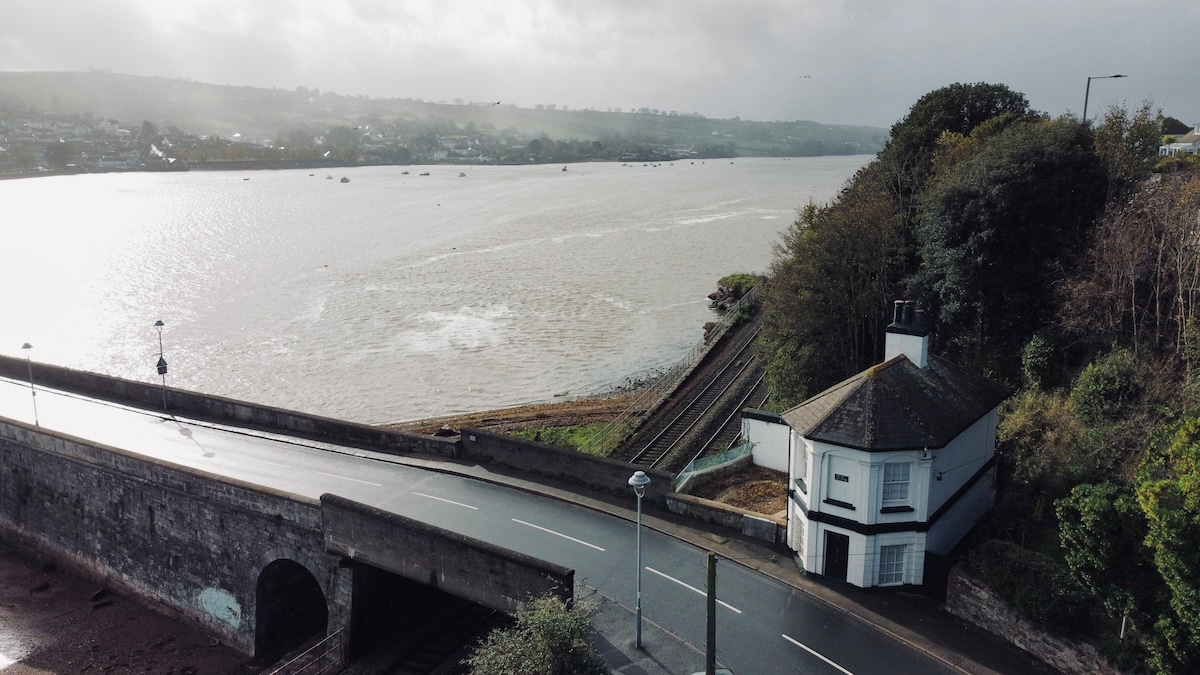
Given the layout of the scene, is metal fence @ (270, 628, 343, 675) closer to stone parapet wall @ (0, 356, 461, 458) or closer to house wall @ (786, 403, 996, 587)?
stone parapet wall @ (0, 356, 461, 458)

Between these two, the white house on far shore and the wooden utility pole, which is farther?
the white house on far shore

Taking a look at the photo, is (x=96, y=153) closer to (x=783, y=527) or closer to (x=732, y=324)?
(x=732, y=324)

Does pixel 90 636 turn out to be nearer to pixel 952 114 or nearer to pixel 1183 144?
pixel 952 114

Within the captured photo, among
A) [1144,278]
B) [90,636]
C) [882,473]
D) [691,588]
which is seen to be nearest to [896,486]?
[882,473]

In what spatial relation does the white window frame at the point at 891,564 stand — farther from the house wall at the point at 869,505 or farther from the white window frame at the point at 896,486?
the white window frame at the point at 896,486

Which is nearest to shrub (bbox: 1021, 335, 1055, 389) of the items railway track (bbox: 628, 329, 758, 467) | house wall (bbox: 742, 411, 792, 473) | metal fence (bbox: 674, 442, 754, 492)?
house wall (bbox: 742, 411, 792, 473)

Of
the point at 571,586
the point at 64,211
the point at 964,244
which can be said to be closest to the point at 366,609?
the point at 571,586

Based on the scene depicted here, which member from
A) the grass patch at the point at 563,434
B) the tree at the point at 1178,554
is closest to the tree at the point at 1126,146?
the tree at the point at 1178,554

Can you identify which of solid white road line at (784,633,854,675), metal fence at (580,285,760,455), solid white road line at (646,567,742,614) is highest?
solid white road line at (646,567,742,614)
